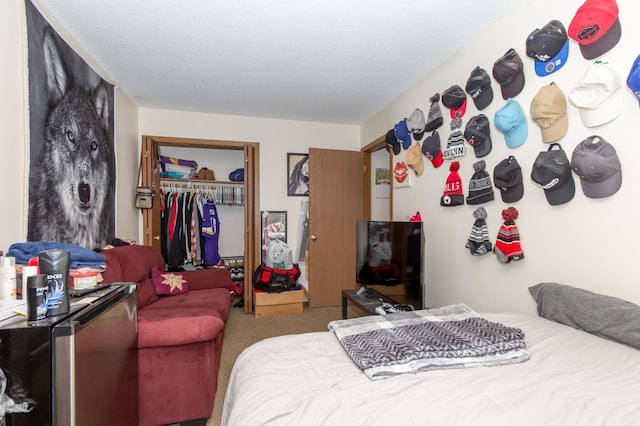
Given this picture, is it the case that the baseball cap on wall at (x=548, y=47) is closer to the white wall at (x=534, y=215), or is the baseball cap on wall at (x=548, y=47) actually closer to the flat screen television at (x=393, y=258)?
the white wall at (x=534, y=215)

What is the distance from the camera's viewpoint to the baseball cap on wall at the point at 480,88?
6.23 ft

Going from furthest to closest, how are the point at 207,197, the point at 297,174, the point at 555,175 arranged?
the point at 207,197 → the point at 297,174 → the point at 555,175

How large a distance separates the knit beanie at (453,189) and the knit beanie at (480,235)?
0.64 feet

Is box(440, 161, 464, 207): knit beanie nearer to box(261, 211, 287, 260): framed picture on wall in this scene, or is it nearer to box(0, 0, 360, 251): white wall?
box(0, 0, 360, 251): white wall

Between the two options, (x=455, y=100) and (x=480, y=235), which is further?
(x=455, y=100)

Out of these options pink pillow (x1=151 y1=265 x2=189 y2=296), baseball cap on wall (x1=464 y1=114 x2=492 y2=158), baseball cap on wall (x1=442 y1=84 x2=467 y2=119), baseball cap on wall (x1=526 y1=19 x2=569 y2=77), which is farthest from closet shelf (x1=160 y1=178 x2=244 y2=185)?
baseball cap on wall (x1=526 y1=19 x2=569 y2=77)

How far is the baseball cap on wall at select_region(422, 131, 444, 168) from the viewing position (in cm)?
236

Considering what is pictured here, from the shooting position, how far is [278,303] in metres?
3.37

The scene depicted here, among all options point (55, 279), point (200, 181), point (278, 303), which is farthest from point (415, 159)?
point (200, 181)

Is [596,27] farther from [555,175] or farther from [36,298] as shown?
[36,298]

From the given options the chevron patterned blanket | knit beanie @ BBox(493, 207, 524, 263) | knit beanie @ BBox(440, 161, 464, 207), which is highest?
knit beanie @ BBox(440, 161, 464, 207)

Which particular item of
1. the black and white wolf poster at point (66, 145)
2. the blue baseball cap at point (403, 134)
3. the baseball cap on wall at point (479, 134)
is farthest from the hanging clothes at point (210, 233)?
the baseball cap on wall at point (479, 134)

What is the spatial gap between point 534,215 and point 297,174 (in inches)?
108

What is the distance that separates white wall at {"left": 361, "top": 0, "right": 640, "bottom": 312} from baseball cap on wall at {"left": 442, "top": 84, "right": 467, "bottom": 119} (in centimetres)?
5
